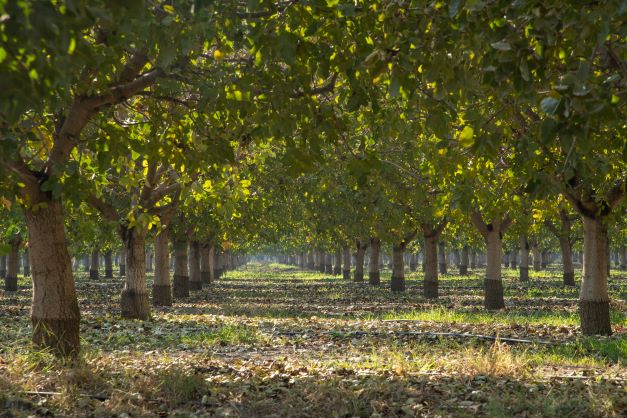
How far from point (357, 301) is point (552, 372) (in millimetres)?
19265

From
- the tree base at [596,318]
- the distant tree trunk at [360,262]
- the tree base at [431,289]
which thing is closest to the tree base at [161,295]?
the tree base at [431,289]

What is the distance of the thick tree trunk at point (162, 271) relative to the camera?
911 inches

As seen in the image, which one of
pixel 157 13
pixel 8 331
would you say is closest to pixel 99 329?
pixel 8 331

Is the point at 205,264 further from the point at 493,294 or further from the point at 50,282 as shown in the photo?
the point at 50,282

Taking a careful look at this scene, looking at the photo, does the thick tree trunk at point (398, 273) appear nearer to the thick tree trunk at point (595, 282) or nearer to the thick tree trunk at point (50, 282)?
the thick tree trunk at point (595, 282)

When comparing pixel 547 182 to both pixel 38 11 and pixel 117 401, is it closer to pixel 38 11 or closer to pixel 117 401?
pixel 38 11

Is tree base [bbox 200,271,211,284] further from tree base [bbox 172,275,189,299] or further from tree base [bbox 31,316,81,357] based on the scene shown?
tree base [bbox 31,316,81,357]

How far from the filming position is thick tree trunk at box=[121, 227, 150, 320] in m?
18.2

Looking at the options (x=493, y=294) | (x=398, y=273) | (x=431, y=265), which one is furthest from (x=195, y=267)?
(x=493, y=294)

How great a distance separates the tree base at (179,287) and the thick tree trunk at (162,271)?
19.6 ft

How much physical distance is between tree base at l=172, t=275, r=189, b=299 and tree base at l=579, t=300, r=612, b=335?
2025 cm

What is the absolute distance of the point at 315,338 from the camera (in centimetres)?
1472

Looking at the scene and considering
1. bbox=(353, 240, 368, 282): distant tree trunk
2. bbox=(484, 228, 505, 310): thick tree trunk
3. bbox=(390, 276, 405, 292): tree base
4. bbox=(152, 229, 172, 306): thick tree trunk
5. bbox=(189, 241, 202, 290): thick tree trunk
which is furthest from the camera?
bbox=(353, 240, 368, 282): distant tree trunk

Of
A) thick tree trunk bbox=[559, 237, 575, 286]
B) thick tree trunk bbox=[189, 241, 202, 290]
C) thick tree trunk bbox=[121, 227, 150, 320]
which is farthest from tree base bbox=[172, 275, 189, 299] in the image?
thick tree trunk bbox=[559, 237, 575, 286]
